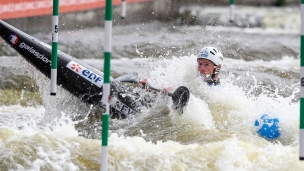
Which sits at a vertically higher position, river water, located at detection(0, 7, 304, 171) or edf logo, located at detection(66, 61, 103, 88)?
edf logo, located at detection(66, 61, 103, 88)

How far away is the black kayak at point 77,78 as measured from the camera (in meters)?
8.00

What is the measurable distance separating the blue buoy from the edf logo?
1.79m

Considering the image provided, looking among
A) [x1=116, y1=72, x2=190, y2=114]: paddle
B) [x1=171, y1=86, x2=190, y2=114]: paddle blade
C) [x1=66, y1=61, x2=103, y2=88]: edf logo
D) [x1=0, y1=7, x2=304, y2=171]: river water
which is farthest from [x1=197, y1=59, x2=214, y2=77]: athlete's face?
[x1=66, y1=61, x2=103, y2=88]: edf logo

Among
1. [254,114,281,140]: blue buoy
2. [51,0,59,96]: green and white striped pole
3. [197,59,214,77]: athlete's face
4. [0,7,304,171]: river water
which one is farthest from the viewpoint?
[197,59,214,77]: athlete's face

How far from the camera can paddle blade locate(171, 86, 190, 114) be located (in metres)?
7.59

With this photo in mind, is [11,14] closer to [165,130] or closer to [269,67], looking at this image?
[269,67]

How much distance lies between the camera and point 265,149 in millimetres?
6520

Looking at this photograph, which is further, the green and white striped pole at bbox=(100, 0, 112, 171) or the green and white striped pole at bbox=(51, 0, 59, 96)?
the green and white striped pole at bbox=(51, 0, 59, 96)

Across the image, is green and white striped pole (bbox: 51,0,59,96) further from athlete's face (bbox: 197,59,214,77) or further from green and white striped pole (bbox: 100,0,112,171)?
athlete's face (bbox: 197,59,214,77)

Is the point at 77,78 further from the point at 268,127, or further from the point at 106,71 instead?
the point at 106,71

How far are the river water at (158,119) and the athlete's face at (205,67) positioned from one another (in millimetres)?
114

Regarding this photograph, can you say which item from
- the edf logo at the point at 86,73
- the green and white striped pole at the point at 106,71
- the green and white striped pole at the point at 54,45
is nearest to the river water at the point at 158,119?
the edf logo at the point at 86,73

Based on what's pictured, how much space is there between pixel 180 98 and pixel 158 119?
0.37 metres

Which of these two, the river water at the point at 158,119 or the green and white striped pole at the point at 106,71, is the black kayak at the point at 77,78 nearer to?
the river water at the point at 158,119
